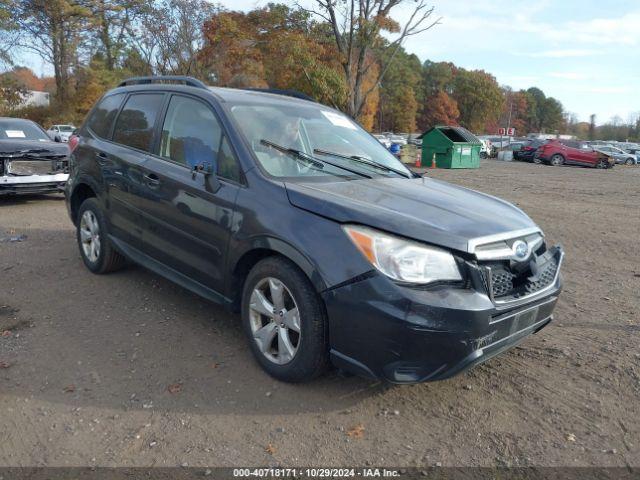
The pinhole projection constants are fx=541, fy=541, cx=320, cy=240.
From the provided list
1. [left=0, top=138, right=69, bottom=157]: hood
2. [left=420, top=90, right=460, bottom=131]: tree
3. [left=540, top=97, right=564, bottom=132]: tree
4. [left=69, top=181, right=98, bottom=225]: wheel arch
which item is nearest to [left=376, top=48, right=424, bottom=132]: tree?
[left=420, top=90, right=460, bottom=131]: tree

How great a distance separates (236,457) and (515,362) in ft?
6.90

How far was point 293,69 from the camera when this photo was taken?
22.8m

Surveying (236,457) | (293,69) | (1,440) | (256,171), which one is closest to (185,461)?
(236,457)

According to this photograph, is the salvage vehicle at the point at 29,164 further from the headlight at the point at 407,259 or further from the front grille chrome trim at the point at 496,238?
the front grille chrome trim at the point at 496,238

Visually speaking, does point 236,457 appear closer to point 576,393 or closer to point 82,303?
point 576,393

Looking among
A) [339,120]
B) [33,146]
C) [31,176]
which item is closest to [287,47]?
[33,146]

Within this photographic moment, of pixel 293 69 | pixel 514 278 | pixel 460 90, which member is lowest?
pixel 514 278

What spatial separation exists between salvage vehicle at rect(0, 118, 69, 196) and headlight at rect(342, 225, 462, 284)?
7893 mm

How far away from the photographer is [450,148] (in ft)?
81.4

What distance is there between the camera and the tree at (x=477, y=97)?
98.3 metres

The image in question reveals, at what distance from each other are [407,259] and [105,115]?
3797 millimetres

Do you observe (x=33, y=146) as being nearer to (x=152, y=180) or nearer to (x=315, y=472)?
(x=152, y=180)

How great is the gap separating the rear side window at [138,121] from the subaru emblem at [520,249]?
2.94 meters

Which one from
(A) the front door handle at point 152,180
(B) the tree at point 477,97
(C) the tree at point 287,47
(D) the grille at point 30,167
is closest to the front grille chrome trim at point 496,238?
(A) the front door handle at point 152,180
